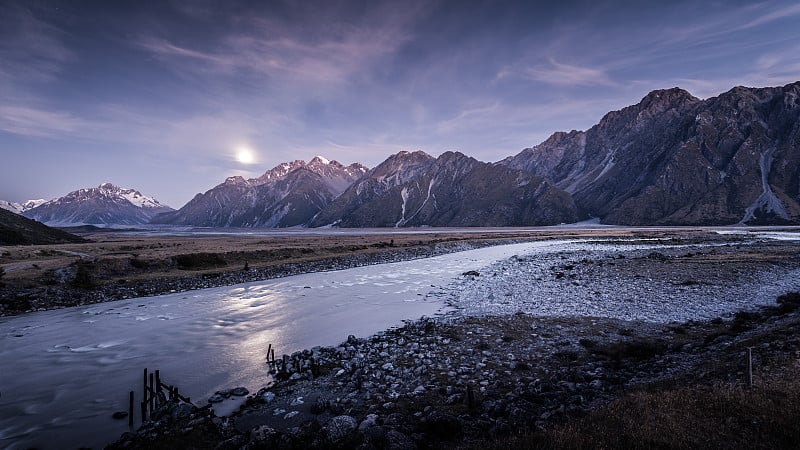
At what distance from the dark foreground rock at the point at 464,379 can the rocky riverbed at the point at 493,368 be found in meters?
0.06

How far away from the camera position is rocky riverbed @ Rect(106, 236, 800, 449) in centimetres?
1070

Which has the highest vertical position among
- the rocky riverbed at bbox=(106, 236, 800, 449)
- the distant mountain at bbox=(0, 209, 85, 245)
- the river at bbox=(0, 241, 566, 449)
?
the distant mountain at bbox=(0, 209, 85, 245)

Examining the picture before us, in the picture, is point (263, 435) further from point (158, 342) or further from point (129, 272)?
point (129, 272)

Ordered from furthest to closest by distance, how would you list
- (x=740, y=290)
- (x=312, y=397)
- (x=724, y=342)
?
(x=740, y=290) < (x=724, y=342) < (x=312, y=397)

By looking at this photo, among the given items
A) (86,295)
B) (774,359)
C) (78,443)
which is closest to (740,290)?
(774,359)

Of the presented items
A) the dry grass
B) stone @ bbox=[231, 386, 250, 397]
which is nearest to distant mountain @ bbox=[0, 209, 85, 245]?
stone @ bbox=[231, 386, 250, 397]

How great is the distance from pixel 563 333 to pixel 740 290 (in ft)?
64.4

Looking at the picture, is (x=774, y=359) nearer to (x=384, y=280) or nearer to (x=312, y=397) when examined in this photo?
(x=312, y=397)

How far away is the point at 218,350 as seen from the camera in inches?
835

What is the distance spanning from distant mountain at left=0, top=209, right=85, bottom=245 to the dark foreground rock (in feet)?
370

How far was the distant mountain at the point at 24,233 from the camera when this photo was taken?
88.8 meters

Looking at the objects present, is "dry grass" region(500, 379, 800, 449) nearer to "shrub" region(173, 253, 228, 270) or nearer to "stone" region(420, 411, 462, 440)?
"stone" region(420, 411, 462, 440)

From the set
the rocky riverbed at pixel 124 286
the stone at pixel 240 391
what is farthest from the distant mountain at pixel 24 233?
the stone at pixel 240 391

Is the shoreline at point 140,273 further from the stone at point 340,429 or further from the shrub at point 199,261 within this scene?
the stone at point 340,429
